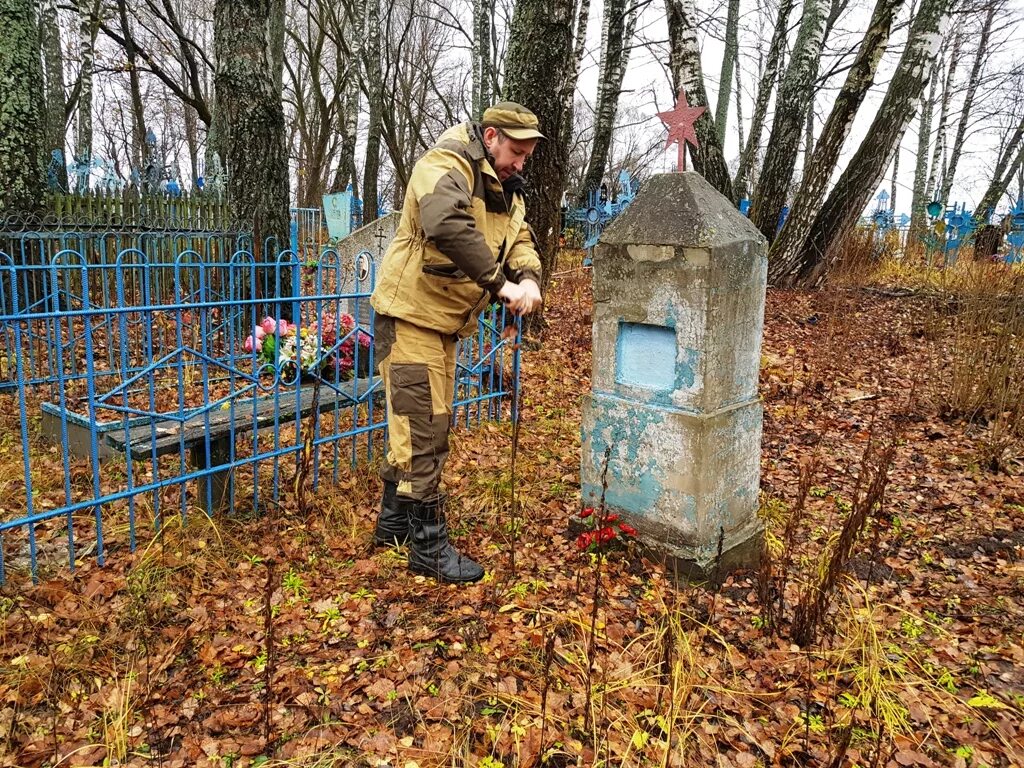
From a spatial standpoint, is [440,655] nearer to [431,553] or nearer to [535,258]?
[431,553]

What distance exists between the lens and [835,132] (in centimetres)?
877

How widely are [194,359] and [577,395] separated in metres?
3.59

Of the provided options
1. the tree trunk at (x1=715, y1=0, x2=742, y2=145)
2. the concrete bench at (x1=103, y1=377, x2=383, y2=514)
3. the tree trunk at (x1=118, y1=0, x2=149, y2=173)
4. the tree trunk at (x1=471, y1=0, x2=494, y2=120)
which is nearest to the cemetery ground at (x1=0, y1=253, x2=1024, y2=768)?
the concrete bench at (x1=103, y1=377, x2=383, y2=514)

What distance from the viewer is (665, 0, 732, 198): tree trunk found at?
8.68 meters

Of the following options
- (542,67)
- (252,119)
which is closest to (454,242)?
(542,67)

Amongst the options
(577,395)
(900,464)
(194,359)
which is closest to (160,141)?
(194,359)

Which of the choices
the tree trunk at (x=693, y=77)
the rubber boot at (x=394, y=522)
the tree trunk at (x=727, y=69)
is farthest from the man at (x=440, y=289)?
the tree trunk at (x=727, y=69)

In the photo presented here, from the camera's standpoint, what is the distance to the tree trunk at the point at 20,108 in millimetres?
7402

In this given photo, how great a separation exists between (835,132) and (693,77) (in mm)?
1913

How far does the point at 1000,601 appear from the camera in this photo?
3.04 metres

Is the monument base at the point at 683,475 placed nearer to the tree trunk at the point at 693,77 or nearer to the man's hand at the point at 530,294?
the man's hand at the point at 530,294

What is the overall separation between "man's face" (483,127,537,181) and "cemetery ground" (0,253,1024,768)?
1.71 m

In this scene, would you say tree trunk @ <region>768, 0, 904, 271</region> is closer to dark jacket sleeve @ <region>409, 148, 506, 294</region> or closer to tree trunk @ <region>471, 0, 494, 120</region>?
tree trunk @ <region>471, 0, 494, 120</region>

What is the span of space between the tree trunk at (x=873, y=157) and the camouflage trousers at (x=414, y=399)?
735cm
